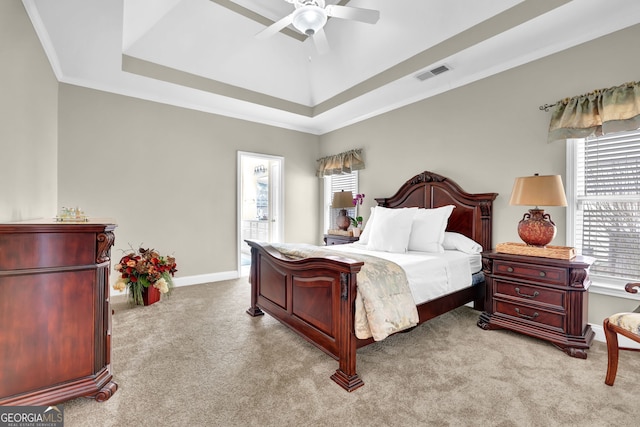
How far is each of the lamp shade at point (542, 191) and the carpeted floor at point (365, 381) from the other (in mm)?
1195

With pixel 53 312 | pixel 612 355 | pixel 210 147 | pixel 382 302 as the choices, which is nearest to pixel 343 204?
pixel 210 147

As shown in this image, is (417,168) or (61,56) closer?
(61,56)

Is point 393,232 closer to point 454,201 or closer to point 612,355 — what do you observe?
point 454,201

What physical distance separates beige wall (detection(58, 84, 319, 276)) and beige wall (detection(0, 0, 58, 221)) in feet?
1.43

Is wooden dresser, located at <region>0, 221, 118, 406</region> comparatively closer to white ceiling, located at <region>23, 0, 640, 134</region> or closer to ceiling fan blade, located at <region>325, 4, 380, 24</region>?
white ceiling, located at <region>23, 0, 640, 134</region>

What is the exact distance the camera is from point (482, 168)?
11.2 feet

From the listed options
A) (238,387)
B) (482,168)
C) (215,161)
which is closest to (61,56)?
(215,161)

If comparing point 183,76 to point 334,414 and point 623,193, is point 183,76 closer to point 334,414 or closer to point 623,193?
point 334,414

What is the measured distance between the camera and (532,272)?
8.28 feet

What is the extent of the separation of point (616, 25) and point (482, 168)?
154 cm

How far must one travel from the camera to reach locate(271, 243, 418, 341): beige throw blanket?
1.89 m

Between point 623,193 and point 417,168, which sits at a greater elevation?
point 417,168

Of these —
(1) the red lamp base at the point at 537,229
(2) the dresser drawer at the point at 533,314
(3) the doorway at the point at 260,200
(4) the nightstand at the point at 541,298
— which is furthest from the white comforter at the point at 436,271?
(3) the doorway at the point at 260,200

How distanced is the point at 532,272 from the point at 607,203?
93cm
